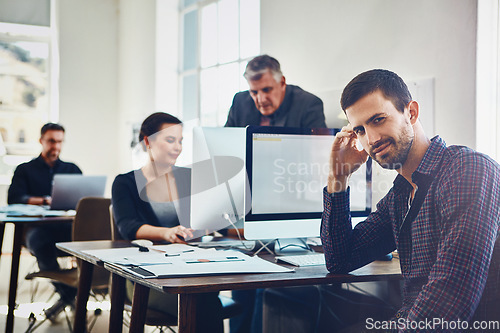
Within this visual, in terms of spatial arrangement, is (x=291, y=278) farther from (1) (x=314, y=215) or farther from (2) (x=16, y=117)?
(2) (x=16, y=117)

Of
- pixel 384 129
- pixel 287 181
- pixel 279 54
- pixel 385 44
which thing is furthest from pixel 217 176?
pixel 279 54

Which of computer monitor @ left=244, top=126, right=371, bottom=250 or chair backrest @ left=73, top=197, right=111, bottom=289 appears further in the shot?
chair backrest @ left=73, top=197, right=111, bottom=289

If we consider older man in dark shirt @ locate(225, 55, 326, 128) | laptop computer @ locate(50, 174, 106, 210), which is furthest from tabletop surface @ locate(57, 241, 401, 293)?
laptop computer @ locate(50, 174, 106, 210)

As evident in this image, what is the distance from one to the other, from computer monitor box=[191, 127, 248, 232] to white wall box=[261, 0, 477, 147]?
1.11 meters

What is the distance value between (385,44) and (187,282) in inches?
82.6

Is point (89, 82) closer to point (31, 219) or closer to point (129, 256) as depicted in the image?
point (31, 219)

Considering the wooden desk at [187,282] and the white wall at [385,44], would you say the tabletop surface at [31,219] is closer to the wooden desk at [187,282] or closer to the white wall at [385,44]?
the wooden desk at [187,282]

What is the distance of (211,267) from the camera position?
1670 millimetres

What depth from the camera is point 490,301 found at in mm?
1270

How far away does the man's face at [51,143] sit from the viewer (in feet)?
15.6

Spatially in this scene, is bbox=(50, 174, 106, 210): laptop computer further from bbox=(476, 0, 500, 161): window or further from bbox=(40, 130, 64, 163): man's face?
bbox=(476, 0, 500, 161): window

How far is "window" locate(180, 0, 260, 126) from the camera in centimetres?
530

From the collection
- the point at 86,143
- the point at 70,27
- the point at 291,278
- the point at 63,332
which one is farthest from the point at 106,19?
Result: the point at 291,278

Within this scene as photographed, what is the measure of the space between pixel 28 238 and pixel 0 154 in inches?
124
